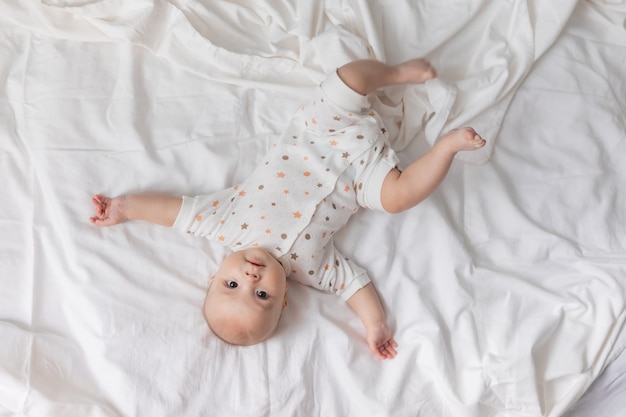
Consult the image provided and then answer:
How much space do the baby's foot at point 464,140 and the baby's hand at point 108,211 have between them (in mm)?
577

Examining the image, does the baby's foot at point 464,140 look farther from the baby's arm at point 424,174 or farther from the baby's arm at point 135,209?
the baby's arm at point 135,209

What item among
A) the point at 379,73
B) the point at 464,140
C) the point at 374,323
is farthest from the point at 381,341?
the point at 379,73

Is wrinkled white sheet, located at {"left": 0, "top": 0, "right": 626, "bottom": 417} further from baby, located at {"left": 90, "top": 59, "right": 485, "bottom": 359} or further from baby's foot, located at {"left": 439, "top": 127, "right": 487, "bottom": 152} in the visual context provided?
baby's foot, located at {"left": 439, "top": 127, "right": 487, "bottom": 152}

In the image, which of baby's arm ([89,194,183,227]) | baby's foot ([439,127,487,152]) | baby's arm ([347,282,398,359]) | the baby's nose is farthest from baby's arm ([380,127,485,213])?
baby's arm ([89,194,183,227])

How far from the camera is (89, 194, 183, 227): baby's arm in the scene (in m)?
1.12

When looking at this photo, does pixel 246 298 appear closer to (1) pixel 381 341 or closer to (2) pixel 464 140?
(1) pixel 381 341

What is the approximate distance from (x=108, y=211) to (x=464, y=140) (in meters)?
0.63

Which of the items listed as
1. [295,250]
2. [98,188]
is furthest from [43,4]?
[295,250]

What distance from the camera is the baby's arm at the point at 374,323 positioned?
1.11 metres

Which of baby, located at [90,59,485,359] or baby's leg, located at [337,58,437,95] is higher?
baby's leg, located at [337,58,437,95]

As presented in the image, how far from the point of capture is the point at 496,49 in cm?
127

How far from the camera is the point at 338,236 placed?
1.20 m

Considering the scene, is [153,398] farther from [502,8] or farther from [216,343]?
[502,8]

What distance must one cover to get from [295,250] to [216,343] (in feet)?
0.70
